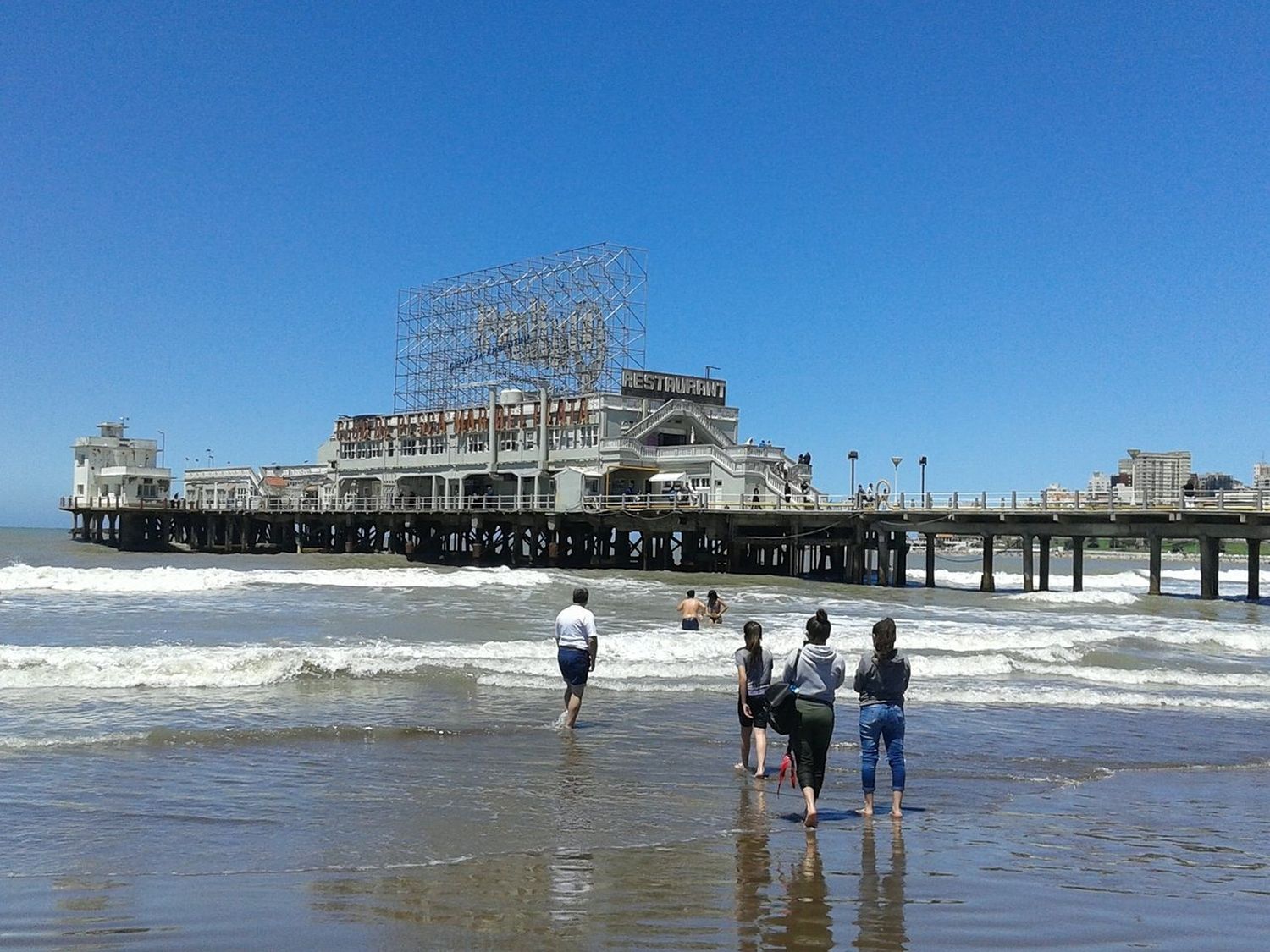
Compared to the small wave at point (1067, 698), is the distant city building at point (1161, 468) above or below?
above

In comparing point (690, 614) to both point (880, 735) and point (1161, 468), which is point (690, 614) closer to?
point (880, 735)

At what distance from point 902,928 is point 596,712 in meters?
7.46

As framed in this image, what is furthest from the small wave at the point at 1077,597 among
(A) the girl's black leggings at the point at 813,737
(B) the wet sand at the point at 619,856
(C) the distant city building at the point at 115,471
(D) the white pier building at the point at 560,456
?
(C) the distant city building at the point at 115,471

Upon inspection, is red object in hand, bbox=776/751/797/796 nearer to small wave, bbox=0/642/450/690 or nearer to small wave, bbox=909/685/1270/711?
small wave, bbox=909/685/1270/711

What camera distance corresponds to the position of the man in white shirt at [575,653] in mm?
11805

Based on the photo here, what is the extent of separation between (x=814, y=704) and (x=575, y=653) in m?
4.05

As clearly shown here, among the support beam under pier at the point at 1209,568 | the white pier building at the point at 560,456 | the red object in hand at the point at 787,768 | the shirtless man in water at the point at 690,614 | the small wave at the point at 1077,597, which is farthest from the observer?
the white pier building at the point at 560,456

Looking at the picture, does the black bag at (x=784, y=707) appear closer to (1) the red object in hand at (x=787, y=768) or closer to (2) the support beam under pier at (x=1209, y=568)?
(1) the red object in hand at (x=787, y=768)

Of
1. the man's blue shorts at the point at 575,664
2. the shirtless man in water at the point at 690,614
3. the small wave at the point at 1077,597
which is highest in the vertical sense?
the man's blue shorts at the point at 575,664

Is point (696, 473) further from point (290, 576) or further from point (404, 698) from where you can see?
point (404, 698)

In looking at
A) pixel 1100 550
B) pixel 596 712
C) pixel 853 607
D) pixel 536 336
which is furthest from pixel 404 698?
pixel 1100 550

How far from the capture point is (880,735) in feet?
27.5

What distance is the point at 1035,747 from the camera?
38.6ft

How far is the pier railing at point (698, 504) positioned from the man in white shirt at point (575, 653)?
3154 centimetres
